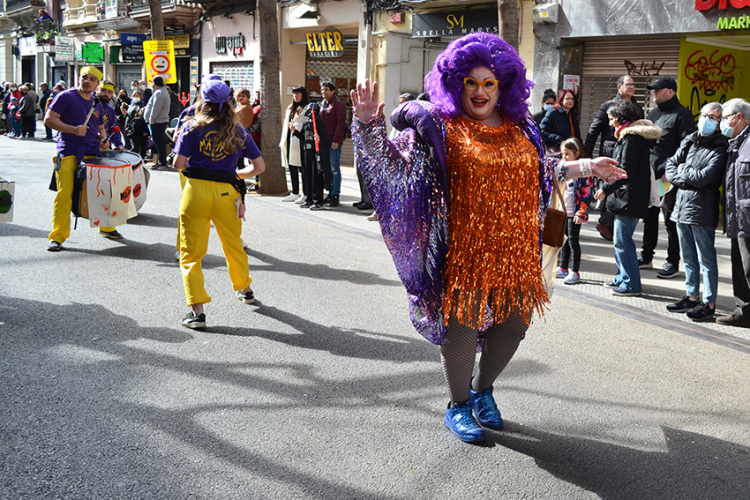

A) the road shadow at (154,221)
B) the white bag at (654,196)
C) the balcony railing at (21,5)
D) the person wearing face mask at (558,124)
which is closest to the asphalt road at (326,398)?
the white bag at (654,196)

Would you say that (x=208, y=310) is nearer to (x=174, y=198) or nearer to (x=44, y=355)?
(x=44, y=355)

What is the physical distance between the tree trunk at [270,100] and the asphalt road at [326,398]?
613 cm

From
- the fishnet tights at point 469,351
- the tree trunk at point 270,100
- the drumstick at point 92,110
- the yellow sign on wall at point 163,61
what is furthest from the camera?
the yellow sign on wall at point 163,61

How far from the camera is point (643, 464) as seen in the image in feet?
11.1

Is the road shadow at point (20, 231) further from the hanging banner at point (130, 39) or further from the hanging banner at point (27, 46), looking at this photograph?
the hanging banner at point (27, 46)

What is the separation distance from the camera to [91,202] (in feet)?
25.8

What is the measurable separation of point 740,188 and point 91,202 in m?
6.23

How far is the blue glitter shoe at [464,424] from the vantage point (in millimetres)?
3527

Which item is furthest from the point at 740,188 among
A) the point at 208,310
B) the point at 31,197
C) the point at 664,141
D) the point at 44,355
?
the point at 31,197

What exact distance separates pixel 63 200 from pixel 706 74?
32.0 ft

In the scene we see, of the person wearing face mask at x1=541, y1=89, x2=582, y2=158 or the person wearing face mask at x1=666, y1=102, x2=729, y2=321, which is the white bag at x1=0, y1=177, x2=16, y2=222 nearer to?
the person wearing face mask at x1=666, y1=102, x2=729, y2=321

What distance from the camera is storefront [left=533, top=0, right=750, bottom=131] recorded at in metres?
10.9

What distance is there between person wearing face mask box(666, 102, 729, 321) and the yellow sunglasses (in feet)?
10.5

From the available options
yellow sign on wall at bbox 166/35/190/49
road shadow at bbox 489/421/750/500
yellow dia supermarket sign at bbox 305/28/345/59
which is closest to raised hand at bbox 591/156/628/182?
road shadow at bbox 489/421/750/500
